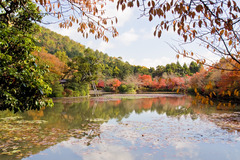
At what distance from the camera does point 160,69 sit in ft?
108

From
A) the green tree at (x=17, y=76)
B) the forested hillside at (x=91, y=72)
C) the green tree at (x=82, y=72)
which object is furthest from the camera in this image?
the green tree at (x=82, y=72)

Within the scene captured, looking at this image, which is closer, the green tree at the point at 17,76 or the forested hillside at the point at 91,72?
the green tree at the point at 17,76

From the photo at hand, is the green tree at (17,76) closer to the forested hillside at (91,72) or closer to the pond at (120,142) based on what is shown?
the pond at (120,142)

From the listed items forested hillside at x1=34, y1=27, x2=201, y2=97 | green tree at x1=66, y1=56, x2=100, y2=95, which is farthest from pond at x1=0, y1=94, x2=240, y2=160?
green tree at x1=66, y1=56, x2=100, y2=95

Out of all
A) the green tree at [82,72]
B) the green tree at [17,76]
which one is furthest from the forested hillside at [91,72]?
the green tree at [17,76]

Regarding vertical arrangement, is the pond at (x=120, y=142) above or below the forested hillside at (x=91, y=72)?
below

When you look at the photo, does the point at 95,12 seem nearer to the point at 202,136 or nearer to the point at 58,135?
the point at 58,135

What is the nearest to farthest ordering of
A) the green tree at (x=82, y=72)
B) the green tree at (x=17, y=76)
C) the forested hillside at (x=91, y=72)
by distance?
the green tree at (x=17, y=76), the forested hillside at (x=91, y=72), the green tree at (x=82, y=72)

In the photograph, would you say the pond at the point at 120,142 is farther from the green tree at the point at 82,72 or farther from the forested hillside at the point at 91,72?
the green tree at the point at 82,72

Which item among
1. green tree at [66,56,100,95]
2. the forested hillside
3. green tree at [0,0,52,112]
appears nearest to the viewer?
green tree at [0,0,52,112]

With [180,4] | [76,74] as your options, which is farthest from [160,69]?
[180,4]

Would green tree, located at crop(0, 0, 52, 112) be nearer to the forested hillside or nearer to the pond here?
the pond

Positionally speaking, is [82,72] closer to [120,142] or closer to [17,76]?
[120,142]

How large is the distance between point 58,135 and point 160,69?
29687 millimetres
